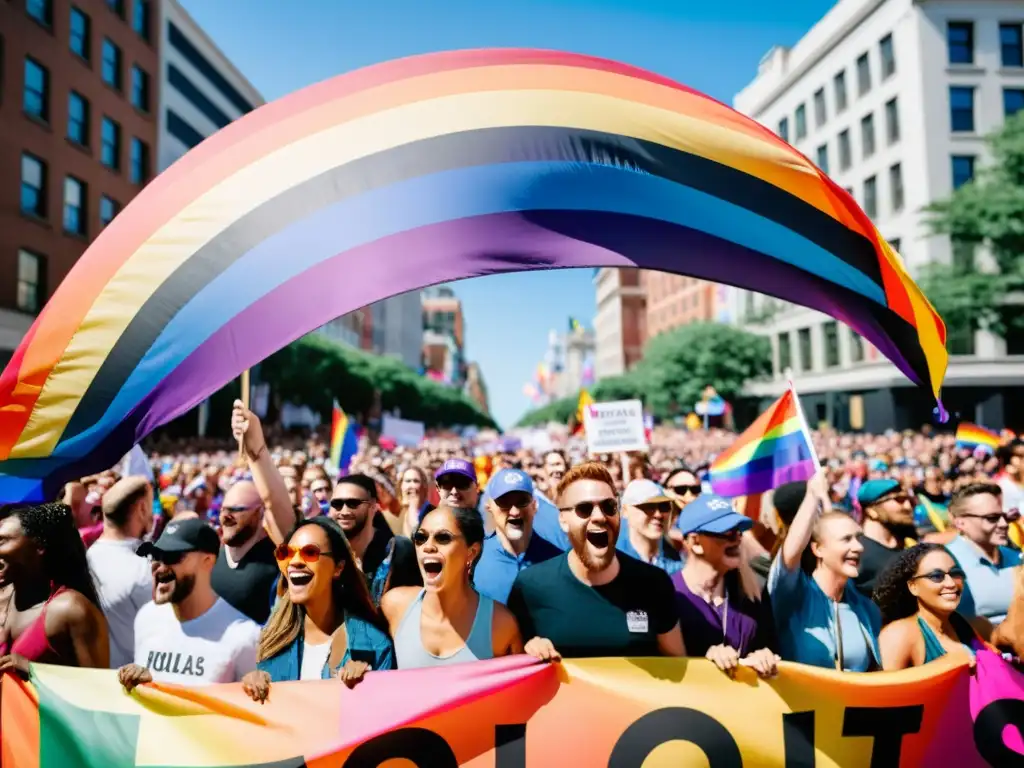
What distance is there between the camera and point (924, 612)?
12.6ft

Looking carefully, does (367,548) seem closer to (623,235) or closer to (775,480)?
(623,235)

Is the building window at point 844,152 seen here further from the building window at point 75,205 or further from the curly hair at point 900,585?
the curly hair at point 900,585

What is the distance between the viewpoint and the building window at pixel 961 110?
3931 cm

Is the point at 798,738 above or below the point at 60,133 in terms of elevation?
below

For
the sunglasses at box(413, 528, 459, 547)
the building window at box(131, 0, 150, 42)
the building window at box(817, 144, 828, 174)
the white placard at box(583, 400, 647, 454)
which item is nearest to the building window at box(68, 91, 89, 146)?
the building window at box(131, 0, 150, 42)

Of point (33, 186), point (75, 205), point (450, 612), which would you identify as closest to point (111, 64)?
point (75, 205)

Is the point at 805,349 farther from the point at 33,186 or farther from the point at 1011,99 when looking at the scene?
the point at 33,186

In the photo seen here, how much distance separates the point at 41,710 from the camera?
3.41 metres

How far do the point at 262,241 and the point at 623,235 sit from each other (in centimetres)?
168

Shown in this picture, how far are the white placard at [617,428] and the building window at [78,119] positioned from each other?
2623cm

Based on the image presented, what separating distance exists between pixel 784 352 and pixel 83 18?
41559 millimetres

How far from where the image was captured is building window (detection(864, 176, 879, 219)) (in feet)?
140

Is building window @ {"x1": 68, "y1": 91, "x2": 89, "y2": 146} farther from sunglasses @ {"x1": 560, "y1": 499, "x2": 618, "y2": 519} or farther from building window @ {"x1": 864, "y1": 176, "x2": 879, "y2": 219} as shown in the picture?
building window @ {"x1": 864, "y1": 176, "x2": 879, "y2": 219}

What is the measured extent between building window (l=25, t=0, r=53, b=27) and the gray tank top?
2921 cm
